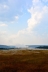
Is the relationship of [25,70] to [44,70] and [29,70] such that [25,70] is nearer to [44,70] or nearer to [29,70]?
[29,70]

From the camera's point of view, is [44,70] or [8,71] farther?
[44,70]

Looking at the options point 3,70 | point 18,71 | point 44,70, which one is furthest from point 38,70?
point 3,70

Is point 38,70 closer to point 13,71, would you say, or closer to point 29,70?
point 29,70

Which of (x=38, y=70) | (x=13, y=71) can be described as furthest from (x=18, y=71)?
(x=38, y=70)

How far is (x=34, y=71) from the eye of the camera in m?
22.3

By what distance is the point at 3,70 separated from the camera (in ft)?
72.7

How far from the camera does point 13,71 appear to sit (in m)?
22.0

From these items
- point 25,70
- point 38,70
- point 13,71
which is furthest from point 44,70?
point 13,71

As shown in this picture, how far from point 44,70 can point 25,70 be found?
2.40 metres

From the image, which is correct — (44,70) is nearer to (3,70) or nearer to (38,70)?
(38,70)

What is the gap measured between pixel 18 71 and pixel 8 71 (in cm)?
125

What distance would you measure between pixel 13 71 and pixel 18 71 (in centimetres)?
62

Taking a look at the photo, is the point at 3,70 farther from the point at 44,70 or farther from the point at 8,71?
the point at 44,70

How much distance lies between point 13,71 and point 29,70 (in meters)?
2.12
